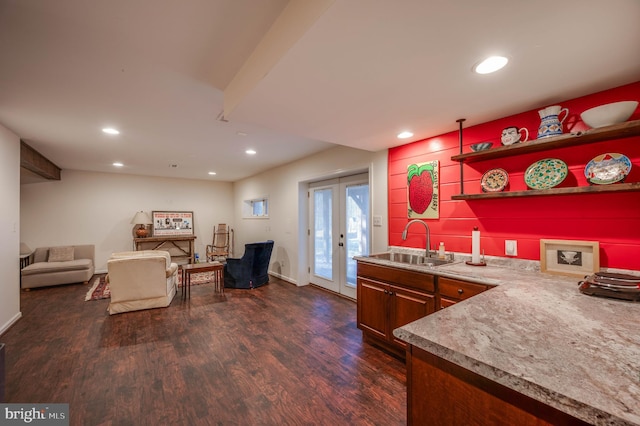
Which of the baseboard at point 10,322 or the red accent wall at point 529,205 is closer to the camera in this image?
the red accent wall at point 529,205

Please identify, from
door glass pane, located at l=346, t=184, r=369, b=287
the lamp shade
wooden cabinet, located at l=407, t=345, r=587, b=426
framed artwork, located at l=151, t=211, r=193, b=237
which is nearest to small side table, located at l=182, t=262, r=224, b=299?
door glass pane, located at l=346, t=184, r=369, b=287

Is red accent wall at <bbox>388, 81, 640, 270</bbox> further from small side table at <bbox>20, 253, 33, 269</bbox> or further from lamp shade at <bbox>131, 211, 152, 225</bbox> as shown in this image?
small side table at <bbox>20, 253, 33, 269</bbox>

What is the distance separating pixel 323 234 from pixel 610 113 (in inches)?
150

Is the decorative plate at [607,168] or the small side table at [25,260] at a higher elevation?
the decorative plate at [607,168]

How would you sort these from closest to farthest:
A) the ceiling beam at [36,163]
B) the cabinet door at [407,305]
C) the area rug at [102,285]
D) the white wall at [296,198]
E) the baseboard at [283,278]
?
the cabinet door at [407,305] < the white wall at [296,198] < the ceiling beam at [36,163] < the area rug at [102,285] < the baseboard at [283,278]

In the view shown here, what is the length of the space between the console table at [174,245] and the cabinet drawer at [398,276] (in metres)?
5.77

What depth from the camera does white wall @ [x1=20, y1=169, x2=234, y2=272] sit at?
5816 mm

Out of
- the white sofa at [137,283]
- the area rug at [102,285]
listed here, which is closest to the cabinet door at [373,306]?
the white sofa at [137,283]

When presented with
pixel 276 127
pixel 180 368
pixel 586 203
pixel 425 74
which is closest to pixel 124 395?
pixel 180 368

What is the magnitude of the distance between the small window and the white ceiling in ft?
11.7

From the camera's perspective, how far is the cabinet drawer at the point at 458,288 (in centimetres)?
187

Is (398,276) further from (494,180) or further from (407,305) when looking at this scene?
(494,180)

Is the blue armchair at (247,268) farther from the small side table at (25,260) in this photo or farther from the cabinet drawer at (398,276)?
the small side table at (25,260)

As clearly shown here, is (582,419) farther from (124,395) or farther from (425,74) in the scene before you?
(124,395)
